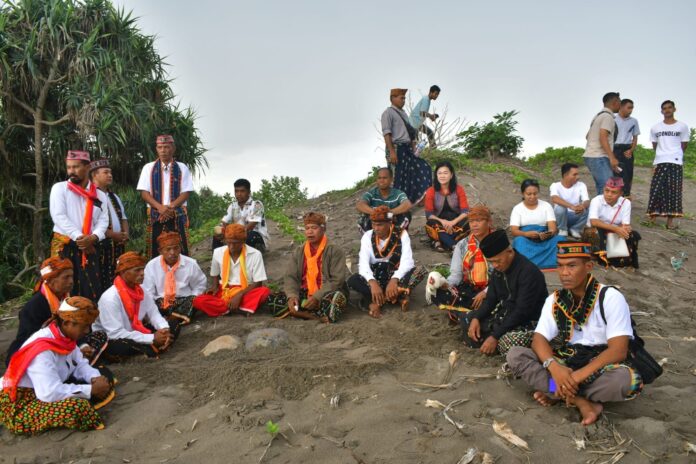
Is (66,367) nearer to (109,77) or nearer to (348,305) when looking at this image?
(348,305)

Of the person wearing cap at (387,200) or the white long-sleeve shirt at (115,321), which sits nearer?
the white long-sleeve shirt at (115,321)

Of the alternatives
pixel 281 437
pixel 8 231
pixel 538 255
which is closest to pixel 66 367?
pixel 281 437

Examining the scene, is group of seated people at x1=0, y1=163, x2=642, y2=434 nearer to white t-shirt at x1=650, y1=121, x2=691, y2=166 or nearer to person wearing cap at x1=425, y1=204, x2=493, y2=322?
person wearing cap at x1=425, y1=204, x2=493, y2=322

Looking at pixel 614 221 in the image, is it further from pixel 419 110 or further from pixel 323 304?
pixel 419 110

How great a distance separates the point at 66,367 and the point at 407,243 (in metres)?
3.52

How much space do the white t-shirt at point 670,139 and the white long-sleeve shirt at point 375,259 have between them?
5.47 metres

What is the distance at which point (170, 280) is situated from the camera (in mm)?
5953

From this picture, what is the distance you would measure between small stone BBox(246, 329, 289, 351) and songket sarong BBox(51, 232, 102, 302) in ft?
6.09

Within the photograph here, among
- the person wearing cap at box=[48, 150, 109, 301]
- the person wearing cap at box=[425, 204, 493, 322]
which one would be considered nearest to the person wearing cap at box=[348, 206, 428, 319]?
the person wearing cap at box=[425, 204, 493, 322]

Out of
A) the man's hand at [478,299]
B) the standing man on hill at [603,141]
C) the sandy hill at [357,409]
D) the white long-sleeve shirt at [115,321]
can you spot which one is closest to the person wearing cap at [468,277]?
the man's hand at [478,299]

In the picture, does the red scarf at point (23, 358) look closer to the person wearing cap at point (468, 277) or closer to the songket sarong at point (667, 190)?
the person wearing cap at point (468, 277)

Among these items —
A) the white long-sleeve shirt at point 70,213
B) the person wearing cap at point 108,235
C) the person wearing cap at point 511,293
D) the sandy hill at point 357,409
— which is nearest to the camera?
the sandy hill at point 357,409

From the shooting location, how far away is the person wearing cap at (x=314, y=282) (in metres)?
5.88

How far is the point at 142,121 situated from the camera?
1373 centimetres
